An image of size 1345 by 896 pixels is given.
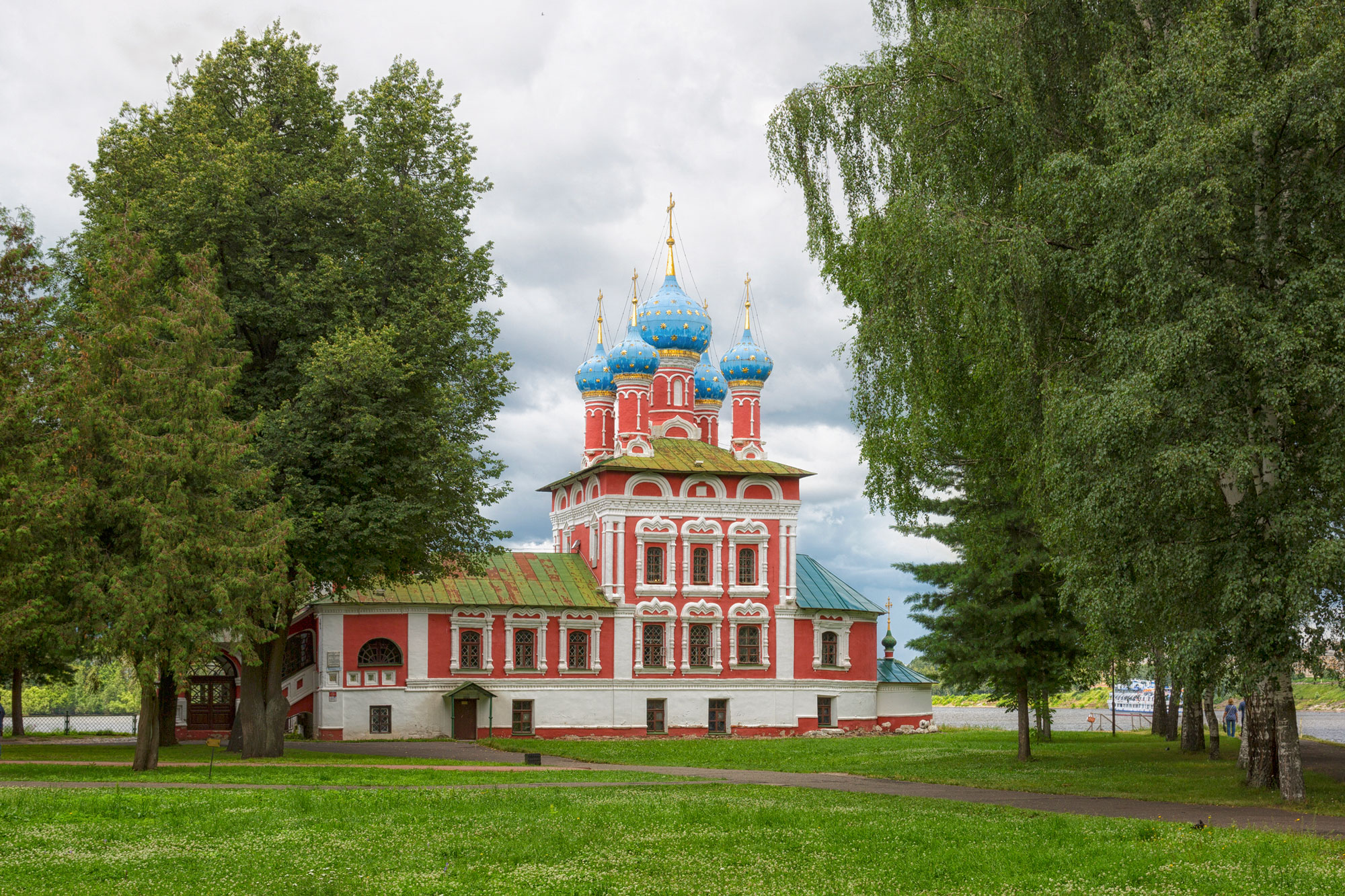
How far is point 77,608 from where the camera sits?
20844 millimetres

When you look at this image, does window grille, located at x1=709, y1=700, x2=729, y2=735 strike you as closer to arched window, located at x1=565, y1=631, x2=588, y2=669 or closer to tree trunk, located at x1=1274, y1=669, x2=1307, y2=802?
arched window, located at x1=565, y1=631, x2=588, y2=669

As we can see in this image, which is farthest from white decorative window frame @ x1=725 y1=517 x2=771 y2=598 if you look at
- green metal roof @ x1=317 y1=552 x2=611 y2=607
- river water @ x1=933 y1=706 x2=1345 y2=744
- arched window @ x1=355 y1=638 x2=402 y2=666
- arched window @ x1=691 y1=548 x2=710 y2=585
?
arched window @ x1=355 y1=638 x2=402 y2=666

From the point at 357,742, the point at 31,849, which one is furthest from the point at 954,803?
the point at 357,742

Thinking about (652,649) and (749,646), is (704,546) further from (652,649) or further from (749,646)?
(652,649)

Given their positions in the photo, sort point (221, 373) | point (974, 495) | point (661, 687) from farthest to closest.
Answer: point (661, 687)
point (974, 495)
point (221, 373)

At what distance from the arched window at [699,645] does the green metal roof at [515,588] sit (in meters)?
3.60

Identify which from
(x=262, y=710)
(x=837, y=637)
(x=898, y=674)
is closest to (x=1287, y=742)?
(x=262, y=710)

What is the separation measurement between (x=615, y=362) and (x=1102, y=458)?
105ft

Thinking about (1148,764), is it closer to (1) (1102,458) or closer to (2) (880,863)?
(1) (1102,458)

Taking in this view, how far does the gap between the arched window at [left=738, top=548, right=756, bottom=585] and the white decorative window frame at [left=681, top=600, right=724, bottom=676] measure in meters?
1.57

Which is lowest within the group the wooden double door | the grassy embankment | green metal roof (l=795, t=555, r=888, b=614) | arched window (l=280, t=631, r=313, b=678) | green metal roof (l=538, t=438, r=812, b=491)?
the grassy embankment

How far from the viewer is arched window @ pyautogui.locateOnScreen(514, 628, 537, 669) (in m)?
42.6

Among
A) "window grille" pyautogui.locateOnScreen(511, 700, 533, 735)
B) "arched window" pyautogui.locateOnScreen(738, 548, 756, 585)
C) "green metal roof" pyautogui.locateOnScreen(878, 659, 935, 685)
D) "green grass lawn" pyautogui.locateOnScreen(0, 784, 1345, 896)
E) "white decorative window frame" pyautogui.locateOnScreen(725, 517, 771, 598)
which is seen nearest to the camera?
"green grass lawn" pyautogui.locateOnScreen(0, 784, 1345, 896)

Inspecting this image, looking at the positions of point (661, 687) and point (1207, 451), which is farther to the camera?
point (661, 687)
